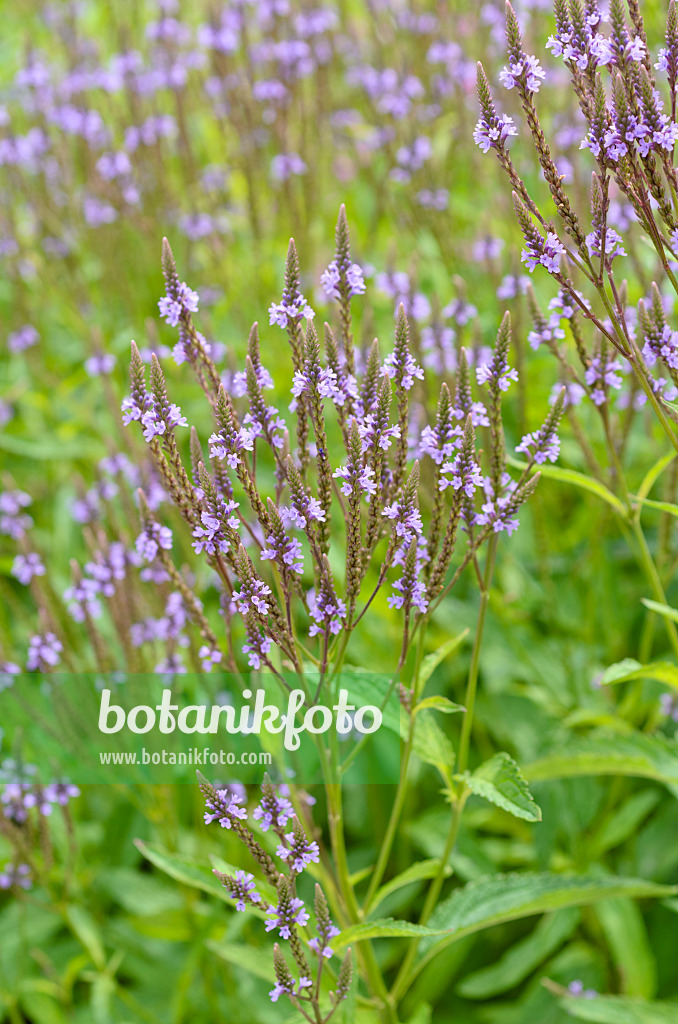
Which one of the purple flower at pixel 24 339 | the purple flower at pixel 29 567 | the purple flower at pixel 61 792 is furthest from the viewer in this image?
the purple flower at pixel 24 339

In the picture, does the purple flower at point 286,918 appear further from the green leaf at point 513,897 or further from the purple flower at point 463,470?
the purple flower at point 463,470

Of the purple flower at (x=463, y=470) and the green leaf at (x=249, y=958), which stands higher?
the purple flower at (x=463, y=470)

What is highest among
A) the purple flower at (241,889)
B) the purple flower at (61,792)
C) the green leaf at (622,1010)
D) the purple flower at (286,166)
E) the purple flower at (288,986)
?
the purple flower at (286,166)

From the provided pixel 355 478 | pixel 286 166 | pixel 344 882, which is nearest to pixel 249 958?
pixel 344 882

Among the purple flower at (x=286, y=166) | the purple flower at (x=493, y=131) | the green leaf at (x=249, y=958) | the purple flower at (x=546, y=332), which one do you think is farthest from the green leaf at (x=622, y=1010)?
the purple flower at (x=286, y=166)

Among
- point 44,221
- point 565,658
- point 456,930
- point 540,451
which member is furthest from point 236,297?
point 456,930

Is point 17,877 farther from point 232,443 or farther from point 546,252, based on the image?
point 546,252

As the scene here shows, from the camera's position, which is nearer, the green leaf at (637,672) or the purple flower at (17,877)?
the green leaf at (637,672)
